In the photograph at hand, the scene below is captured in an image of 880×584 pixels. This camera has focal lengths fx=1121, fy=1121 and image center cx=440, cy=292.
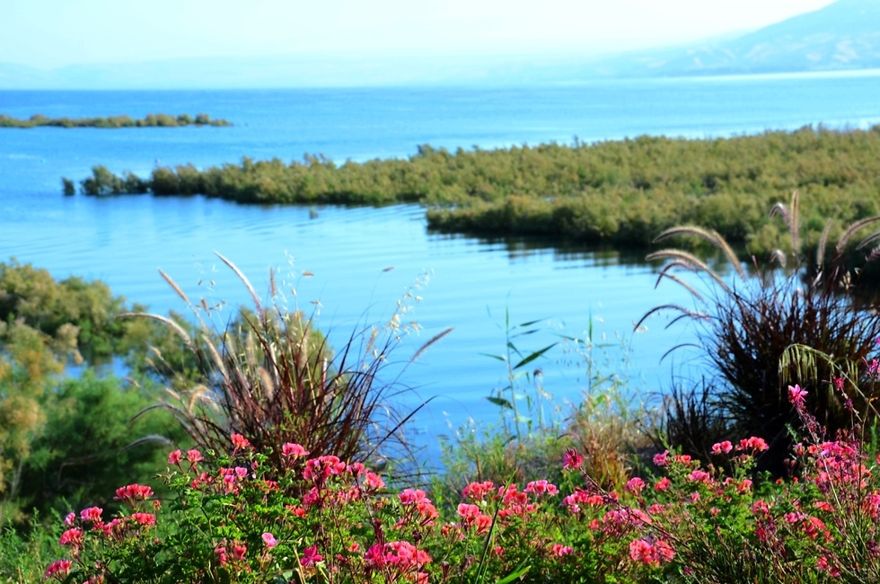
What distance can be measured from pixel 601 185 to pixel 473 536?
31.0 meters

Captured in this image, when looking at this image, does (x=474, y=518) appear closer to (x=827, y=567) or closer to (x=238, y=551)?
(x=238, y=551)

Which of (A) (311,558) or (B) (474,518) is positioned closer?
(A) (311,558)

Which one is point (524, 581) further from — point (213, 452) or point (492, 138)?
point (492, 138)

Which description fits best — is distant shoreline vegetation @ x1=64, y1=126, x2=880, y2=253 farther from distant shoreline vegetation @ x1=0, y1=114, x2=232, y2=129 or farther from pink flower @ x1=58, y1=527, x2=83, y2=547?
distant shoreline vegetation @ x1=0, y1=114, x2=232, y2=129

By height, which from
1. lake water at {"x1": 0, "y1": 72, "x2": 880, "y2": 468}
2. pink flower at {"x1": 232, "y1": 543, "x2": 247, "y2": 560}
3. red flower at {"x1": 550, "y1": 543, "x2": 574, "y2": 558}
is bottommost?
lake water at {"x1": 0, "y1": 72, "x2": 880, "y2": 468}

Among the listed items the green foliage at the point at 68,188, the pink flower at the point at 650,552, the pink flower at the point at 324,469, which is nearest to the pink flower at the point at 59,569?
the pink flower at the point at 324,469

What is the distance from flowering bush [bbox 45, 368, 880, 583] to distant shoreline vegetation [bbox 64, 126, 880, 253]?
1732 cm

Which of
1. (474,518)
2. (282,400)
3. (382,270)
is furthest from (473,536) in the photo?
(382,270)

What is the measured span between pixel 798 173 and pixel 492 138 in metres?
36.9

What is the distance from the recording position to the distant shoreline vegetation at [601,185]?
80.2 ft

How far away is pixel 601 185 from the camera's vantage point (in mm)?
33531

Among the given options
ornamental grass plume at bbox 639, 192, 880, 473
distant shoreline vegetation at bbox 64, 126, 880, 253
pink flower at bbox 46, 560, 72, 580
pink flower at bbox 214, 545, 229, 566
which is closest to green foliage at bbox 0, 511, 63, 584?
pink flower at bbox 46, 560, 72, 580

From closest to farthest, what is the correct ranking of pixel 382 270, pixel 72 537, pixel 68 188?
pixel 72 537 → pixel 382 270 → pixel 68 188

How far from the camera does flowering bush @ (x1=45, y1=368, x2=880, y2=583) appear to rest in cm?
286
